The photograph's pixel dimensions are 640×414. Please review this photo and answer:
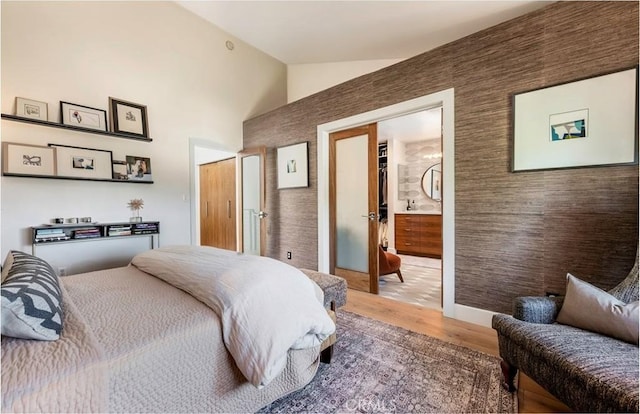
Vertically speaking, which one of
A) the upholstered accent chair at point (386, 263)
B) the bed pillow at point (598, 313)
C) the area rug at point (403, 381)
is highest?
the bed pillow at point (598, 313)

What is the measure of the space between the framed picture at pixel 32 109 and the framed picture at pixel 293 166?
2523mm

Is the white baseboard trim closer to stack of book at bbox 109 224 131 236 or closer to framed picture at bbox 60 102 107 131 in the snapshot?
stack of book at bbox 109 224 131 236

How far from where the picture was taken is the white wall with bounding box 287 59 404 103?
390cm

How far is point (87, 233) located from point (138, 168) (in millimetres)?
906

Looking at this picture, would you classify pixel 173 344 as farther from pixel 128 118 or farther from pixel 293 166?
pixel 128 118

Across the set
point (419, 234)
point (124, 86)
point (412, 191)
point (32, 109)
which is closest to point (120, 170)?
point (32, 109)

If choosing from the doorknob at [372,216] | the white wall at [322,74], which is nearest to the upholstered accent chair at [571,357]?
the doorknob at [372,216]

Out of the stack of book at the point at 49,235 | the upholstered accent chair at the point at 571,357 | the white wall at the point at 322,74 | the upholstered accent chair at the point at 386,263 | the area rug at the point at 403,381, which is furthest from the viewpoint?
the white wall at the point at 322,74

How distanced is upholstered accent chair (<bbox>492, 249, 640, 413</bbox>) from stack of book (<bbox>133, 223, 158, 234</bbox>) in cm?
356

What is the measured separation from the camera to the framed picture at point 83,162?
270 cm

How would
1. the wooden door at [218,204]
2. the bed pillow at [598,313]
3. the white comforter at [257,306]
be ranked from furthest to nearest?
the wooden door at [218,204] → the bed pillow at [598,313] → the white comforter at [257,306]

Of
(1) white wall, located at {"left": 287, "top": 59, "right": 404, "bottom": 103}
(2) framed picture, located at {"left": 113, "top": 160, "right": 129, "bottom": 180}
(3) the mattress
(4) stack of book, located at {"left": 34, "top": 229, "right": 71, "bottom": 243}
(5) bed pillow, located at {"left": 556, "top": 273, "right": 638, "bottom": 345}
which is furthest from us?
(1) white wall, located at {"left": 287, "top": 59, "right": 404, "bottom": 103}

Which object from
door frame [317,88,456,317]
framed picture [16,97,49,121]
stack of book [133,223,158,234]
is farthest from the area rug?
framed picture [16,97,49,121]

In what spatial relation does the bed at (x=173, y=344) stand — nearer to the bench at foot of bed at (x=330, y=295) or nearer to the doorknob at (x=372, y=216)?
the bench at foot of bed at (x=330, y=295)
